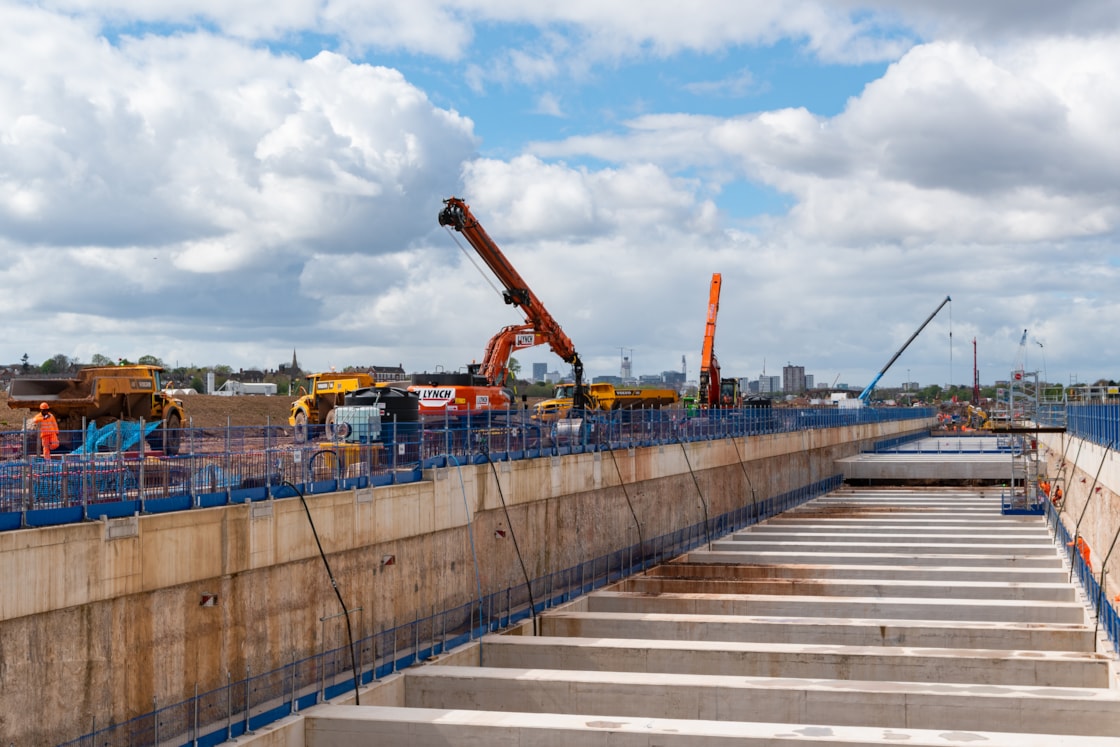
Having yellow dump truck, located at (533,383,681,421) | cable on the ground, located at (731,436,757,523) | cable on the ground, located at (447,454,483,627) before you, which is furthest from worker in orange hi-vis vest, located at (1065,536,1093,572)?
yellow dump truck, located at (533,383,681,421)

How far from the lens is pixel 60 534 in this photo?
59.2ft

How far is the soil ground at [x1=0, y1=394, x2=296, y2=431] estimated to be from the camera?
78.6 metres

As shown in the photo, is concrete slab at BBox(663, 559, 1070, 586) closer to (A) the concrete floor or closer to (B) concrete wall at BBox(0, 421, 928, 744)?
(A) the concrete floor

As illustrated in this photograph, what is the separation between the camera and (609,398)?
7200 centimetres

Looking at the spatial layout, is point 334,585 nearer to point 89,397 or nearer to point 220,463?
point 220,463

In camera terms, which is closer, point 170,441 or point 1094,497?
point 170,441

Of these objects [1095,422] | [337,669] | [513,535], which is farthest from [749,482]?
[337,669]

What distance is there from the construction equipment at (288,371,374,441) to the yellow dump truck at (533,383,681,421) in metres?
16.4

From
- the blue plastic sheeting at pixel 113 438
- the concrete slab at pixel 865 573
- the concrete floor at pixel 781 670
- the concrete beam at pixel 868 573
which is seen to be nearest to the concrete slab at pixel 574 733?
the concrete floor at pixel 781 670

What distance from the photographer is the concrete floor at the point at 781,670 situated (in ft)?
73.1

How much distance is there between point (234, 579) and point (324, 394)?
2427cm

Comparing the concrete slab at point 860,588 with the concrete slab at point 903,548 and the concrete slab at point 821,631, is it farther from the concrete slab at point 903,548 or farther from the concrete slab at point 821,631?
the concrete slab at point 903,548

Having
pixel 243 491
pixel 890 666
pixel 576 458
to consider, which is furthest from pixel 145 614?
pixel 576 458

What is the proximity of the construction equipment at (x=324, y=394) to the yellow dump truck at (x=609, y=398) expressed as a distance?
645 inches
